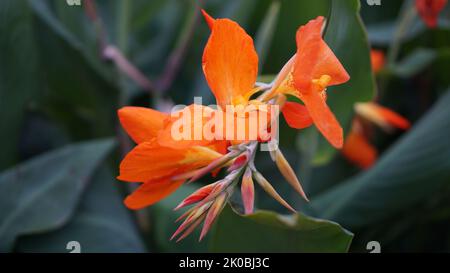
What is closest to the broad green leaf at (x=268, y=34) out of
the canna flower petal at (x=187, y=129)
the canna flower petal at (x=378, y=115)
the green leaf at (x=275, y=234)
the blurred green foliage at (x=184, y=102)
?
the blurred green foliage at (x=184, y=102)

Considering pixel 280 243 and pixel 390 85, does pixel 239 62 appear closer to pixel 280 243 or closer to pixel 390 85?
pixel 280 243

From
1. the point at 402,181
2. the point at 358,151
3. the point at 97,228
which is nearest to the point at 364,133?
the point at 358,151

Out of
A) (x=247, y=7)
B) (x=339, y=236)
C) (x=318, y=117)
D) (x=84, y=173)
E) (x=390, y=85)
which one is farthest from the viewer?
(x=390, y=85)

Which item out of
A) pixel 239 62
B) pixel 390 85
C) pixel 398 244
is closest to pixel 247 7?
pixel 390 85

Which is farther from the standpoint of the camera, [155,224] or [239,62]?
[155,224]

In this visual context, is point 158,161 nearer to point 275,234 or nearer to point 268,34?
point 275,234

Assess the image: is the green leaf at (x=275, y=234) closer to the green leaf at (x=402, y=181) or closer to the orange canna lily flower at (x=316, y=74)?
the orange canna lily flower at (x=316, y=74)
